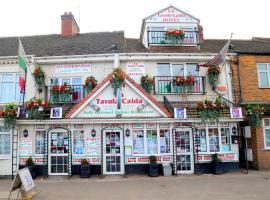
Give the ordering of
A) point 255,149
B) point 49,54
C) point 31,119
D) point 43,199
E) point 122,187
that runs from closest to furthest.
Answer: point 43,199, point 122,187, point 31,119, point 255,149, point 49,54

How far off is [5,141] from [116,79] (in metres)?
6.39

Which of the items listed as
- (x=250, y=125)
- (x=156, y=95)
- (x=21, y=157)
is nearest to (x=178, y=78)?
(x=156, y=95)

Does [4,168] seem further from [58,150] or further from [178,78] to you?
[178,78]

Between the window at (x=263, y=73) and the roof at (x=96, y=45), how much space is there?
2.64ft

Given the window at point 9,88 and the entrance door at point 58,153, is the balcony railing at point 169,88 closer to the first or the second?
the entrance door at point 58,153

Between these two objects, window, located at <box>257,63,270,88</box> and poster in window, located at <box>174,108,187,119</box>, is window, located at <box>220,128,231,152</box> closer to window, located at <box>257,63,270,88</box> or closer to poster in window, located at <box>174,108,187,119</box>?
poster in window, located at <box>174,108,187,119</box>

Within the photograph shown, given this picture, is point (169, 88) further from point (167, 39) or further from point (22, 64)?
point (22, 64)

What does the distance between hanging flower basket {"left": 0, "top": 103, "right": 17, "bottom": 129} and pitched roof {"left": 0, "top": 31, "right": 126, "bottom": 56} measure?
4309mm

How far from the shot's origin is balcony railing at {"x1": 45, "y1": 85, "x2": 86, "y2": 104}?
604 inches

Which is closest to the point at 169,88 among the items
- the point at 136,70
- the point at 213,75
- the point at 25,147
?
the point at 136,70

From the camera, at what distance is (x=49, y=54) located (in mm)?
16250

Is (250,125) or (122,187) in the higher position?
(250,125)

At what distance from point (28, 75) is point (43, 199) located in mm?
8558

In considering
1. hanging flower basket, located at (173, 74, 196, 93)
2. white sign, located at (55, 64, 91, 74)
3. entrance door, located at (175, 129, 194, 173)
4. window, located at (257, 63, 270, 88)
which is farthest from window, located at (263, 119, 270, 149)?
white sign, located at (55, 64, 91, 74)
